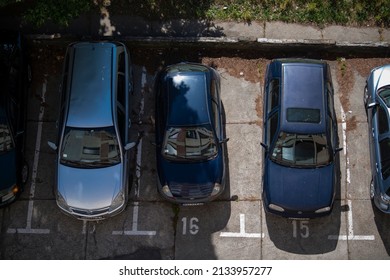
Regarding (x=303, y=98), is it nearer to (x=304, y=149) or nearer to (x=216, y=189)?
(x=304, y=149)

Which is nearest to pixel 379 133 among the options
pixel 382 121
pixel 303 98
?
pixel 382 121

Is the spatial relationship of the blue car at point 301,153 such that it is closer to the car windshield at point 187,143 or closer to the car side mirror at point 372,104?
the car side mirror at point 372,104

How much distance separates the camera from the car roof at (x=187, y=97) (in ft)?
40.2

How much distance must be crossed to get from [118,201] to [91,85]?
9.24ft

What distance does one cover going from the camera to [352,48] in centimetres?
1361

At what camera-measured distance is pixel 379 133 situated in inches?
495

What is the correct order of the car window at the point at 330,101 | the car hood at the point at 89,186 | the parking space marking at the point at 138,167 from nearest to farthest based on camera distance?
the car hood at the point at 89,186, the car window at the point at 330,101, the parking space marking at the point at 138,167

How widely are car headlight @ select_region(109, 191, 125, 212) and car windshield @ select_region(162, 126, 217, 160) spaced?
1.39 metres

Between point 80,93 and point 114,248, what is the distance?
3832 millimetres

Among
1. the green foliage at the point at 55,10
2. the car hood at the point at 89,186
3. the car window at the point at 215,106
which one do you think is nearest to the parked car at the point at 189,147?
the car window at the point at 215,106

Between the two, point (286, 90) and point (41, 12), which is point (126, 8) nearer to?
point (41, 12)

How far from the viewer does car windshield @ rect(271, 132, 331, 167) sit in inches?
476

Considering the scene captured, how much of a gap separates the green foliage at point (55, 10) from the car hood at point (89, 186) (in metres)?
3.63

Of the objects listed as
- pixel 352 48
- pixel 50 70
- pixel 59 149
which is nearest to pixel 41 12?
pixel 50 70
